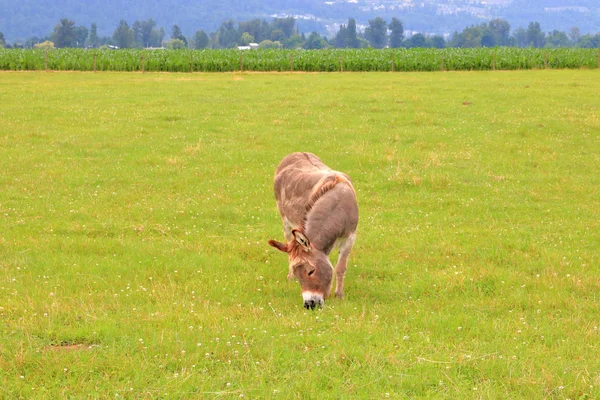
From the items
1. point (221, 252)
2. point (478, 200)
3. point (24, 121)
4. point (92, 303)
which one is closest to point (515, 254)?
point (478, 200)

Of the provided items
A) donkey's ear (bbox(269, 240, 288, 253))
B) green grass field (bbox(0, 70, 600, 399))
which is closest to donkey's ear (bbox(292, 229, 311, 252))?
donkey's ear (bbox(269, 240, 288, 253))

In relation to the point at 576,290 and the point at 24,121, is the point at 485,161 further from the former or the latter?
the point at 24,121

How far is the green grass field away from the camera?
8.00 meters

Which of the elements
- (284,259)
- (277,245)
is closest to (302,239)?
(277,245)

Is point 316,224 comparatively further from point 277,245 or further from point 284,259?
point 284,259

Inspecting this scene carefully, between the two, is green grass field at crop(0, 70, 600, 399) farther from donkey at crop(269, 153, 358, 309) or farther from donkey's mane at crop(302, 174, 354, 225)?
donkey's mane at crop(302, 174, 354, 225)

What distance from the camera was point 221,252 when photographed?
14398 mm

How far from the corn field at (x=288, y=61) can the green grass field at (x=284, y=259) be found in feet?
118

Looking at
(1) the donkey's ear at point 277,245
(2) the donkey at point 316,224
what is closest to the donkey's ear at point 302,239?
(2) the donkey at point 316,224

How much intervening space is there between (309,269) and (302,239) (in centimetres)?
49

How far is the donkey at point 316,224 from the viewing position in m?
10.5

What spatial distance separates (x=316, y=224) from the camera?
36.2 ft

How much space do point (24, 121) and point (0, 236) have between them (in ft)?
61.4

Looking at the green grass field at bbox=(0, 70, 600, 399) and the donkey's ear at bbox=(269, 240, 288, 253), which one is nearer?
the green grass field at bbox=(0, 70, 600, 399)
